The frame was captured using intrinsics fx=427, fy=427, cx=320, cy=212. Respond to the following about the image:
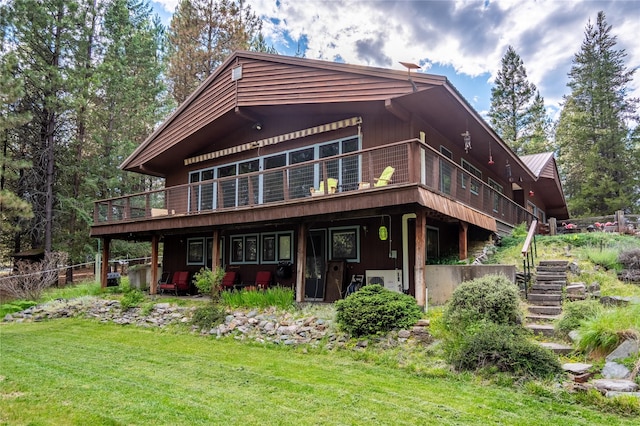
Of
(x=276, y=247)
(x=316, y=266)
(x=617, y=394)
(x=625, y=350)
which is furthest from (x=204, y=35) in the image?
(x=617, y=394)

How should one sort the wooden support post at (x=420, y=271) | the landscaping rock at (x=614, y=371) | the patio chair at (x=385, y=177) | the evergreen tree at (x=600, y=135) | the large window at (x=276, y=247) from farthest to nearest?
the evergreen tree at (x=600, y=135) < the large window at (x=276, y=247) < the patio chair at (x=385, y=177) < the wooden support post at (x=420, y=271) < the landscaping rock at (x=614, y=371)

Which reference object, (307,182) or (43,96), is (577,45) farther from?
(43,96)

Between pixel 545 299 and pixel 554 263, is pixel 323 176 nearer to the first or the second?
pixel 545 299

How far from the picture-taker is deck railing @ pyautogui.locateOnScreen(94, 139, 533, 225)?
341 inches

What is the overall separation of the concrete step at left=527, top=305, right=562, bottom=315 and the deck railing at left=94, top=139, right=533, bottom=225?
9.26 ft

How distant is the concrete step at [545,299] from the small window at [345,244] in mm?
4511

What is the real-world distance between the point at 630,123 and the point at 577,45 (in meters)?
8.01

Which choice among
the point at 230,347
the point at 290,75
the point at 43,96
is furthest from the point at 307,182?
the point at 43,96

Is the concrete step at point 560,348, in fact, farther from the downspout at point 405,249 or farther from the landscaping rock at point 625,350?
the downspout at point 405,249

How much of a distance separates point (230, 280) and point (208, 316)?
378 cm

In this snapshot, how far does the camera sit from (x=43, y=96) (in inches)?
833

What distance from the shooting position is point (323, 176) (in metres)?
9.55

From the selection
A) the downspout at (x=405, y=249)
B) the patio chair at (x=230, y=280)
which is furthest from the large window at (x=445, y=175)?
the patio chair at (x=230, y=280)

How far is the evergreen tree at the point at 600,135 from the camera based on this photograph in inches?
1094
